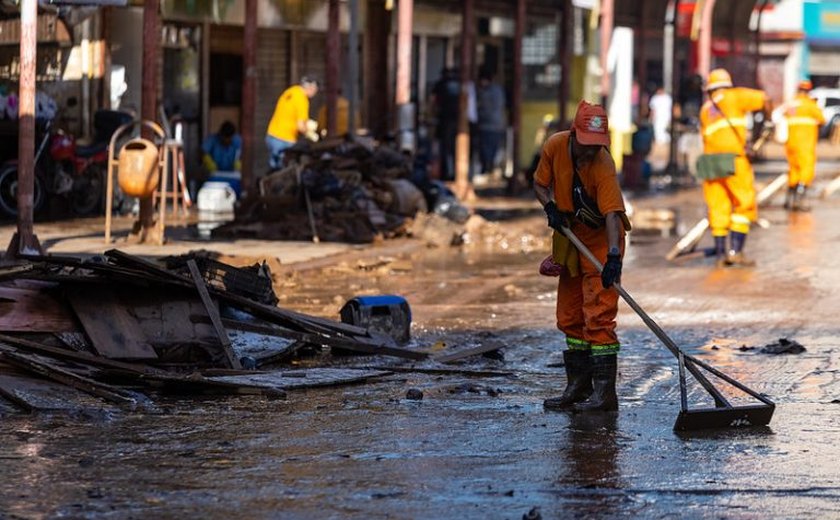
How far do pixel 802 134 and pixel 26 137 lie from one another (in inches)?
552

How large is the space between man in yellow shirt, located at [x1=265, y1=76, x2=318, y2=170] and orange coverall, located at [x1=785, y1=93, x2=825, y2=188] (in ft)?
25.1

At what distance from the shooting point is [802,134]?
25094mm

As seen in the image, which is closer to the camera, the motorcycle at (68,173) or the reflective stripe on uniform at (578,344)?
the reflective stripe on uniform at (578,344)

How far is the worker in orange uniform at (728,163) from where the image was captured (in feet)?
55.1

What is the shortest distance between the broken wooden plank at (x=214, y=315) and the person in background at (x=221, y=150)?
13.7 meters

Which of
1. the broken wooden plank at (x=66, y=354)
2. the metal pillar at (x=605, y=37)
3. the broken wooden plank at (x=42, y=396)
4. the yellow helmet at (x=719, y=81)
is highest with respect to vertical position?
the metal pillar at (x=605, y=37)

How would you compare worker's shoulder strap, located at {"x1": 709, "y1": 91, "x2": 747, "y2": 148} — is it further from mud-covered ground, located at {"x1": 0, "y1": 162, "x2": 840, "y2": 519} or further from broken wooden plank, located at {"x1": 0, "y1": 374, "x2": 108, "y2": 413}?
broken wooden plank, located at {"x1": 0, "y1": 374, "x2": 108, "y2": 413}

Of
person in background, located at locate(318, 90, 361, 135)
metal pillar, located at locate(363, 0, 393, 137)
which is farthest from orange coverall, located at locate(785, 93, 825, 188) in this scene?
metal pillar, located at locate(363, 0, 393, 137)

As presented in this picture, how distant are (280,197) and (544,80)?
1719 centimetres

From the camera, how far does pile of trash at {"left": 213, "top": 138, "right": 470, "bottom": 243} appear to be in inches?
733

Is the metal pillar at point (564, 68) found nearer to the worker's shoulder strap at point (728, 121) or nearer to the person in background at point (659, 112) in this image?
the worker's shoulder strap at point (728, 121)

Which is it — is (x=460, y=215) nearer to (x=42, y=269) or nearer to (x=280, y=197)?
(x=280, y=197)

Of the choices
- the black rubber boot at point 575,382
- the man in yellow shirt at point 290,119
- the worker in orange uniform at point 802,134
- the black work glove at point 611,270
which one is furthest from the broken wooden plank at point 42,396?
the worker in orange uniform at point 802,134

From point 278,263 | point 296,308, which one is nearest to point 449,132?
point 278,263
